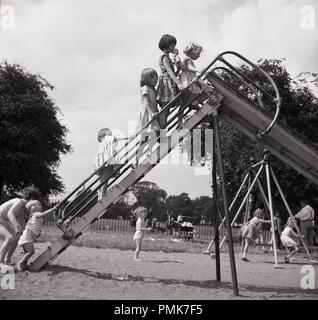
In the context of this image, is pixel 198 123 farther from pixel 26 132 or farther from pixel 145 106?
pixel 26 132

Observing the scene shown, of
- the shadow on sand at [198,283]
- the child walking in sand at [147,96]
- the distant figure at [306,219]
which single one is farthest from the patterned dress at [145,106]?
the distant figure at [306,219]

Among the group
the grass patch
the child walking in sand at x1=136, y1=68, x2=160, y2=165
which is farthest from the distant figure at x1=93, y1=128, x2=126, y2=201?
the grass patch

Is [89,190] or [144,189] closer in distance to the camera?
[89,190]

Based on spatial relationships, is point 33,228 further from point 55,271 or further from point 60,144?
point 60,144

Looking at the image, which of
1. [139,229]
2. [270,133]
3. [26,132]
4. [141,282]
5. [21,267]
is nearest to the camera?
[270,133]

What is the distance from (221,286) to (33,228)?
144 inches

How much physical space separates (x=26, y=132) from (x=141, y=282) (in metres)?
34.0

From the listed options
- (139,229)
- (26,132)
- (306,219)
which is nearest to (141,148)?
(139,229)

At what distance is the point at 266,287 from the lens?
885 cm

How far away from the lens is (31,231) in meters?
8.97

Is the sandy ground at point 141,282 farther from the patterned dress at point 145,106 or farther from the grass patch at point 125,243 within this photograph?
the grass patch at point 125,243

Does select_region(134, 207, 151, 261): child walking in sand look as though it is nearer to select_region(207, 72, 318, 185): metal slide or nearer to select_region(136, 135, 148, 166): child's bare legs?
select_region(136, 135, 148, 166): child's bare legs
